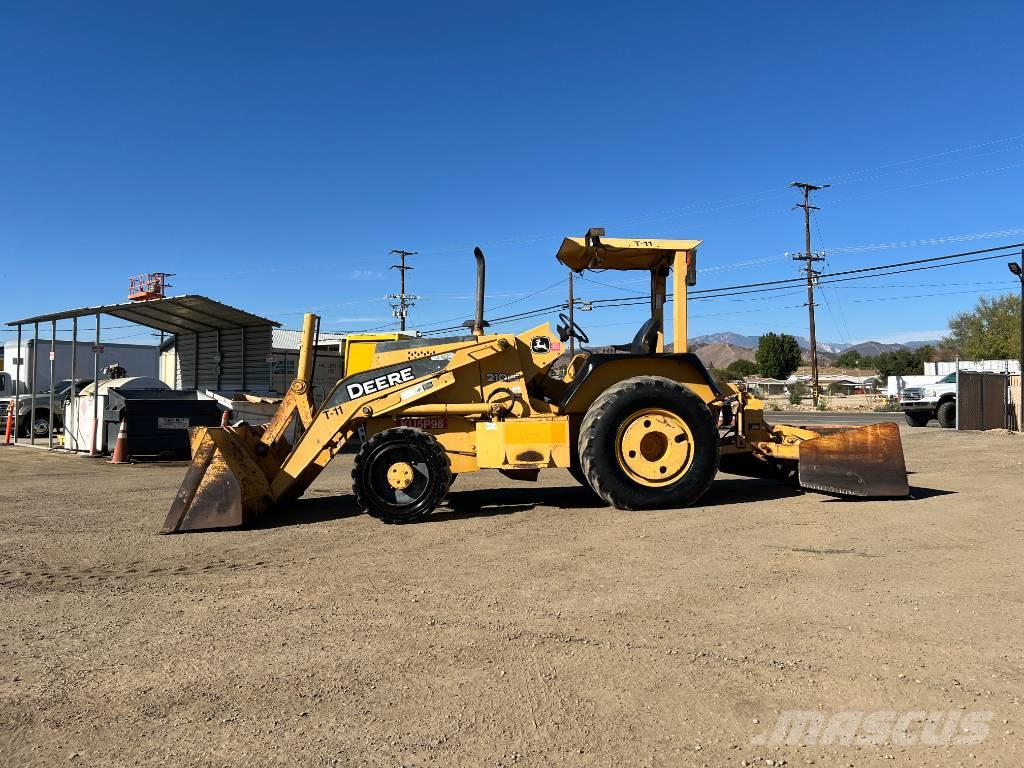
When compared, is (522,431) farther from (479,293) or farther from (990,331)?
(990,331)

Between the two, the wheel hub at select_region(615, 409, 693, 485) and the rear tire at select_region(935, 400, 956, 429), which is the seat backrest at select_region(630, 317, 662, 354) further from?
the rear tire at select_region(935, 400, 956, 429)

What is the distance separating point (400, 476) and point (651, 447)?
7.82 ft

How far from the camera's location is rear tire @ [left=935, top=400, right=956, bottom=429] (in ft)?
68.2

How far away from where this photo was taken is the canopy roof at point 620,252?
7914 millimetres

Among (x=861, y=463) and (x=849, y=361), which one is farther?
(x=849, y=361)

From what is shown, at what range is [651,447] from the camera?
7410mm

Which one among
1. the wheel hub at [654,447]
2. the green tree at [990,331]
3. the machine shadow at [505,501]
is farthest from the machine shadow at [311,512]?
the green tree at [990,331]

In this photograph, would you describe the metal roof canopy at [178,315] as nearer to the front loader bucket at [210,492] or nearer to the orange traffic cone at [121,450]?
the orange traffic cone at [121,450]

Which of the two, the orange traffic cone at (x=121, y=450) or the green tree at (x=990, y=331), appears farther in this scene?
the green tree at (x=990, y=331)

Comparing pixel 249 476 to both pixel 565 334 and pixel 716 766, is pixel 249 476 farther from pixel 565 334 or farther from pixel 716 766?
pixel 716 766

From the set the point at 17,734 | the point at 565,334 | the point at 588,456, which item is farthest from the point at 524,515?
the point at 17,734
